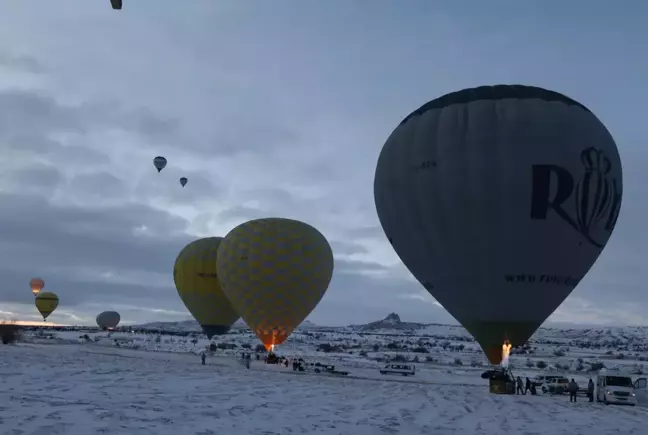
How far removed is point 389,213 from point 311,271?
1340 centimetres

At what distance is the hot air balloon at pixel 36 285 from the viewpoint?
80125 millimetres

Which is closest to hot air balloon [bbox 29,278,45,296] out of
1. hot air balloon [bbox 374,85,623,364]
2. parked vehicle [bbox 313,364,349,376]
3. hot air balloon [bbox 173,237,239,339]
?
hot air balloon [bbox 173,237,239,339]

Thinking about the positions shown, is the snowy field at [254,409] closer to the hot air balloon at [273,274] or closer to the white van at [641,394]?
the white van at [641,394]

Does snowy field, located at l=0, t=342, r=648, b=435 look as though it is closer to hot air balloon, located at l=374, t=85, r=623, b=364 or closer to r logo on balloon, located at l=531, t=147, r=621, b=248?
hot air balloon, located at l=374, t=85, r=623, b=364

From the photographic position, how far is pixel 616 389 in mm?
21562

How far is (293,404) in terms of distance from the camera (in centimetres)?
1585

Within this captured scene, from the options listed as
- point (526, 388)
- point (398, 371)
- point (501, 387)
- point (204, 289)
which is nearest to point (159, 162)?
point (204, 289)

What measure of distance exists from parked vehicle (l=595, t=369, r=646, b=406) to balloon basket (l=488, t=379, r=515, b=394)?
296 cm

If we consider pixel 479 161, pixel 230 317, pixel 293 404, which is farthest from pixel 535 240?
pixel 230 317

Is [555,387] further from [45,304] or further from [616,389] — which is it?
[45,304]

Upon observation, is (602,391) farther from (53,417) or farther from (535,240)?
(53,417)

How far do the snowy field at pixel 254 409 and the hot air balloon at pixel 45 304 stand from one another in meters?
56.8

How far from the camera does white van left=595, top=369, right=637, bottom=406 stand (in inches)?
843

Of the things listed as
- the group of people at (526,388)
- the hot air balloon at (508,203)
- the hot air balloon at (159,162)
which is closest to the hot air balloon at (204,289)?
the hot air balloon at (159,162)
